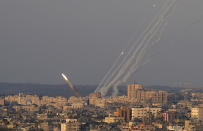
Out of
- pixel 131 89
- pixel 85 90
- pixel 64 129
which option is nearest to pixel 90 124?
pixel 64 129

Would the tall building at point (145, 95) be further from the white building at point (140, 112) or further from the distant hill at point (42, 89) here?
the white building at point (140, 112)

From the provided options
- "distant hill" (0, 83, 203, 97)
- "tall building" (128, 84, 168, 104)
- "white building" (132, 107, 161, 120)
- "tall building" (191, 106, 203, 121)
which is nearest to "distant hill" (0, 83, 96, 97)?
"distant hill" (0, 83, 203, 97)

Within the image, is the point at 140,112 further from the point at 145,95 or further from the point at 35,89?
the point at 35,89

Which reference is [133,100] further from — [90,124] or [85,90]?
[90,124]

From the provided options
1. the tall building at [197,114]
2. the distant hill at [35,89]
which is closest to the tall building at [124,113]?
the tall building at [197,114]

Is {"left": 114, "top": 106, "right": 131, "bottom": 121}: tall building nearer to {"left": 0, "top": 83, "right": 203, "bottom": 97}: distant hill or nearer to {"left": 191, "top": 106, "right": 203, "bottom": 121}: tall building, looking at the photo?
{"left": 191, "top": 106, "right": 203, "bottom": 121}: tall building

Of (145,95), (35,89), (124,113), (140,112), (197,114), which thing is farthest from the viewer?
(35,89)

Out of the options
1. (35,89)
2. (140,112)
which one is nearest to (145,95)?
(140,112)

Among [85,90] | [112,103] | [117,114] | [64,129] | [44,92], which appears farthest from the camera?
[44,92]

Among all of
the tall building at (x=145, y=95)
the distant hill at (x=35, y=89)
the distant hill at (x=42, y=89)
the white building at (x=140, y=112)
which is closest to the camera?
the white building at (x=140, y=112)

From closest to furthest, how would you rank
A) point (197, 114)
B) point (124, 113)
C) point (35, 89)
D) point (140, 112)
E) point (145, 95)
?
point (197, 114), point (124, 113), point (140, 112), point (145, 95), point (35, 89)

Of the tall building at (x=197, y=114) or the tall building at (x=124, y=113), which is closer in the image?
the tall building at (x=197, y=114)
